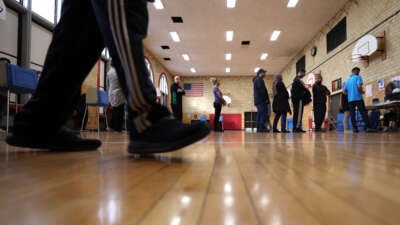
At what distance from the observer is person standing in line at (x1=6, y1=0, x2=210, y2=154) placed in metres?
0.61

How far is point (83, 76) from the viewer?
872 millimetres

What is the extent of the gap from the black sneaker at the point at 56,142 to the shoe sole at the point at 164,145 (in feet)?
0.97

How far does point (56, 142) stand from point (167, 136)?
43 cm

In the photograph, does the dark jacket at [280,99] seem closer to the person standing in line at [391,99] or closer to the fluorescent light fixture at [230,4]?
the person standing in line at [391,99]

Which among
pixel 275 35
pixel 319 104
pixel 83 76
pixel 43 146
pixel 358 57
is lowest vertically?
pixel 43 146

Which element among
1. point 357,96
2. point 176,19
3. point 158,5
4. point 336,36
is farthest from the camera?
point 176,19

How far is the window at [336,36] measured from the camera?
644 cm

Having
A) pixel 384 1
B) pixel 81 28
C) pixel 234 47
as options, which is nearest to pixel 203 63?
pixel 234 47

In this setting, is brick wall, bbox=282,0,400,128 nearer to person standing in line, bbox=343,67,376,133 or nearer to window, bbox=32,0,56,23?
person standing in line, bbox=343,67,376,133

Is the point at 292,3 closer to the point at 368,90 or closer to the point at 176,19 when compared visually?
the point at 368,90

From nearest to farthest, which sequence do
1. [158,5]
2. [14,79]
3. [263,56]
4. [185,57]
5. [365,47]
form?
[14,79]
[365,47]
[158,5]
[263,56]
[185,57]

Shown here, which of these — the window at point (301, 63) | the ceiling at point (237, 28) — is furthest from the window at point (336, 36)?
the window at point (301, 63)

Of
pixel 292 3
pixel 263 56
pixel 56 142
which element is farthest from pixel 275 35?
pixel 56 142

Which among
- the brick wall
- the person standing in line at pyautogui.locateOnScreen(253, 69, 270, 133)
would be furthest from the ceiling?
the person standing in line at pyautogui.locateOnScreen(253, 69, 270, 133)
